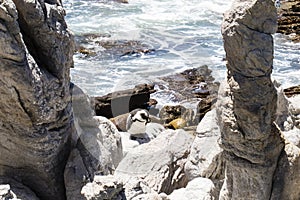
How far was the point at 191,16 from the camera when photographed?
25.6 m

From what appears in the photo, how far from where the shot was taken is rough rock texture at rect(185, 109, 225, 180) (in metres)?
5.28

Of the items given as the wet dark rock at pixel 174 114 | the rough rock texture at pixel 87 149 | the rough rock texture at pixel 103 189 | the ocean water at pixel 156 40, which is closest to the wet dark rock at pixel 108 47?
the ocean water at pixel 156 40

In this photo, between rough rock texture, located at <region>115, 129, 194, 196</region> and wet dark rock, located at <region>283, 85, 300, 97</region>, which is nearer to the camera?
rough rock texture, located at <region>115, 129, 194, 196</region>

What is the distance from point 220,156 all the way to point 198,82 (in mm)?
11554

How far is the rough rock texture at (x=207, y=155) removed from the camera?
5.28 m

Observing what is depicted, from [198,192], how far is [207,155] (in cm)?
65

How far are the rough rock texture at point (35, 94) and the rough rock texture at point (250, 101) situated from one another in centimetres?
138

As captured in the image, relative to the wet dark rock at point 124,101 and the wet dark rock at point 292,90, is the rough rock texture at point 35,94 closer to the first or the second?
the wet dark rock at point 124,101

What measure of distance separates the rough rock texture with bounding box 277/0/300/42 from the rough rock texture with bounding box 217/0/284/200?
17.5 m

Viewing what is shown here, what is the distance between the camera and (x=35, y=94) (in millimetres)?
3887

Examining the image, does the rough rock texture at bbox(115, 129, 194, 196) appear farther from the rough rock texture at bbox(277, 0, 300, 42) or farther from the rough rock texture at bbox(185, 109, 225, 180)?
the rough rock texture at bbox(277, 0, 300, 42)

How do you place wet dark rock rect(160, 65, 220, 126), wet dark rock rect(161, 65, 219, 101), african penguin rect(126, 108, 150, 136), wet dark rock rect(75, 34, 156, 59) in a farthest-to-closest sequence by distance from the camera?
wet dark rock rect(75, 34, 156, 59), wet dark rock rect(161, 65, 219, 101), wet dark rock rect(160, 65, 220, 126), african penguin rect(126, 108, 150, 136)

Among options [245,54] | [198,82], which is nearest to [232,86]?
[245,54]

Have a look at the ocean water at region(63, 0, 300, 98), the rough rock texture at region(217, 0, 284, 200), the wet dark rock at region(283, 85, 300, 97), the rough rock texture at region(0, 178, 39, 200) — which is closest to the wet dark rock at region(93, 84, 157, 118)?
the ocean water at region(63, 0, 300, 98)
